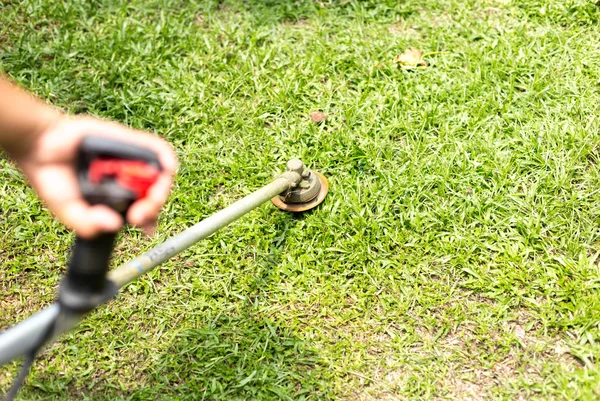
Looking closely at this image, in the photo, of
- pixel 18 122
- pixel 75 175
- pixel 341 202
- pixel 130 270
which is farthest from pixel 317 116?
pixel 75 175

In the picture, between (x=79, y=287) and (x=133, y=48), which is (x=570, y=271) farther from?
(x=133, y=48)

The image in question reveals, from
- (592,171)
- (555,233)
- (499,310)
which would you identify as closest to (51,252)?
(499,310)

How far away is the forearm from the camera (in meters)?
1.68

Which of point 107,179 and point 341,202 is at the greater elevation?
point 107,179

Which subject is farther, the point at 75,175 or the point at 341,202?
the point at 341,202

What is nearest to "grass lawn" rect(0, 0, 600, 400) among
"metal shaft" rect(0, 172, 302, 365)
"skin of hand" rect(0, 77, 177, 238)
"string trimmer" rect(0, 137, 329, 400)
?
"metal shaft" rect(0, 172, 302, 365)

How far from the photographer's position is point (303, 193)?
Answer: 3080 millimetres

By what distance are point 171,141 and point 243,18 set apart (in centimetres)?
107

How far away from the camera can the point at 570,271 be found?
9.32ft

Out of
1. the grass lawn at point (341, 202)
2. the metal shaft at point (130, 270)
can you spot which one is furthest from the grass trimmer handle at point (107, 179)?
the grass lawn at point (341, 202)

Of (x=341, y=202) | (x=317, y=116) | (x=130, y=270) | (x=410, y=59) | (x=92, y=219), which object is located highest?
(x=92, y=219)

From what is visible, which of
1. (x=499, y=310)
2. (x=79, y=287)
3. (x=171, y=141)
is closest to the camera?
(x=79, y=287)

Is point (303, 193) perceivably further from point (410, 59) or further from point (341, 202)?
point (410, 59)

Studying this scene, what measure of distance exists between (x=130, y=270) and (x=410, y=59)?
2407mm
